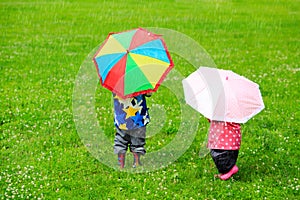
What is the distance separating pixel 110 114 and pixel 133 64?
307cm

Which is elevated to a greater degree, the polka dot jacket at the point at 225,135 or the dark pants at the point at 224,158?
the polka dot jacket at the point at 225,135

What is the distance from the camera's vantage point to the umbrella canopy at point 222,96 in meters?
6.41

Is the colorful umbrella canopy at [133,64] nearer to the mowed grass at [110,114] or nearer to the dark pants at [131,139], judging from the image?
the dark pants at [131,139]

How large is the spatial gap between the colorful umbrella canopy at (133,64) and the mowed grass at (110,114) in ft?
4.57

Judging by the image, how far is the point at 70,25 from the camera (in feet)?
57.0

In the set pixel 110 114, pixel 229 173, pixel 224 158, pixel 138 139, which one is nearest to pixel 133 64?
pixel 138 139

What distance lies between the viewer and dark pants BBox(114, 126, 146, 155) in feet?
22.1

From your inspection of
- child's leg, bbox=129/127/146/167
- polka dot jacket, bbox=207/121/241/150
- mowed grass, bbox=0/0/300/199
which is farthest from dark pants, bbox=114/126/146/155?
polka dot jacket, bbox=207/121/241/150

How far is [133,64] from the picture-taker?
6.29 metres

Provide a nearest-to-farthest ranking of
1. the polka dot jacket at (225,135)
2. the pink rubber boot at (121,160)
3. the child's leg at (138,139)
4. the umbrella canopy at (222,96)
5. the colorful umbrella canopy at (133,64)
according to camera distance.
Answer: the colorful umbrella canopy at (133,64)
the umbrella canopy at (222,96)
the polka dot jacket at (225,135)
the child's leg at (138,139)
the pink rubber boot at (121,160)

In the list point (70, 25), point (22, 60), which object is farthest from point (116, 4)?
point (22, 60)

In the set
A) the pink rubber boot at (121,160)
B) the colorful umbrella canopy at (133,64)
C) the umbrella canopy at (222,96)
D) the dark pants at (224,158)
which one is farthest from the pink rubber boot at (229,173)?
the colorful umbrella canopy at (133,64)

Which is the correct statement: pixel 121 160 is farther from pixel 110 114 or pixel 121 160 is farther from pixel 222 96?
pixel 110 114

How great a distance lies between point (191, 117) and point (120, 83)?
10.3ft
